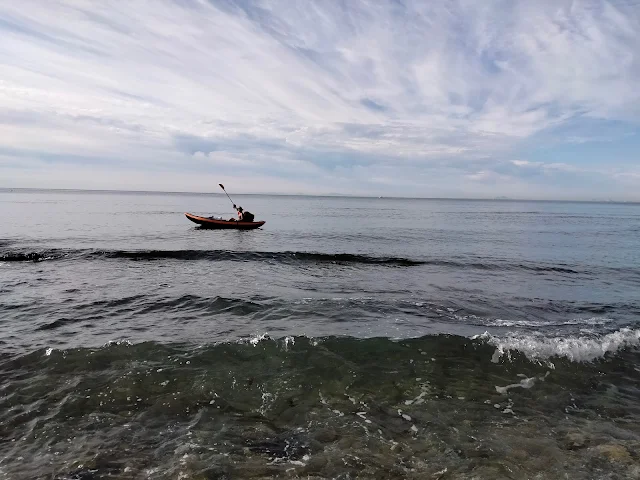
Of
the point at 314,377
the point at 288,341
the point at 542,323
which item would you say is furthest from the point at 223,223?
the point at 314,377

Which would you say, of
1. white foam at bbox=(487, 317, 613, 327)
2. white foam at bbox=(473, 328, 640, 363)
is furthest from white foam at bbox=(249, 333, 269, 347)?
white foam at bbox=(487, 317, 613, 327)

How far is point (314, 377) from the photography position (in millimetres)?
8523

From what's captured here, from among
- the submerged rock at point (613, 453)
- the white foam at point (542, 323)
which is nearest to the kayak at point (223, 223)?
the white foam at point (542, 323)

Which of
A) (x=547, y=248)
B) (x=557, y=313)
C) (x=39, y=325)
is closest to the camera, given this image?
(x=39, y=325)

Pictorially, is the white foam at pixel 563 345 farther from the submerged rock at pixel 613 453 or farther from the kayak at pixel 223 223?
the kayak at pixel 223 223

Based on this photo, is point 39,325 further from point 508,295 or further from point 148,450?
point 508,295

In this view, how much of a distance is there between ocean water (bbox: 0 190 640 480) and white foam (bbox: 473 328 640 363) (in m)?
0.07

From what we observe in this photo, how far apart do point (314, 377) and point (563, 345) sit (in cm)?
641

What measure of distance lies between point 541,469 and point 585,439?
131 cm

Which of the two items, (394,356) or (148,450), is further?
(394,356)

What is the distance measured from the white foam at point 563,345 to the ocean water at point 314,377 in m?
0.07

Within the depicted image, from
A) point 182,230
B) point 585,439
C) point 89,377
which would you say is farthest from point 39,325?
point 182,230

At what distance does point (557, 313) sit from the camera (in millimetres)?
13734

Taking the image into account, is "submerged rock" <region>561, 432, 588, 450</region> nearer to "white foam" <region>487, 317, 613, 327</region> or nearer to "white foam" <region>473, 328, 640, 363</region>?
"white foam" <region>473, 328, 640, 363</region>
